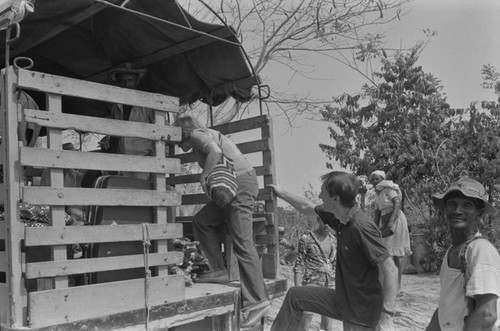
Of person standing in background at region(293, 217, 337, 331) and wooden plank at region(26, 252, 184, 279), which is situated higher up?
wooden plank at region(26, 252, 184, 279)

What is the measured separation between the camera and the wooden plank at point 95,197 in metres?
3.15

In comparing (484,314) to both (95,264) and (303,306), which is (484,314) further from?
(95,264)

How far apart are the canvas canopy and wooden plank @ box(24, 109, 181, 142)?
0.93 m

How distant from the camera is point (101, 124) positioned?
3559 millimetres

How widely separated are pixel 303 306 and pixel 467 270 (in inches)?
58.1

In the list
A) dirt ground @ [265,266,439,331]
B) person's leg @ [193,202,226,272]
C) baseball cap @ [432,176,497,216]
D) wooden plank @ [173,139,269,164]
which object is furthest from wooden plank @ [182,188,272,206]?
dirt ground @ [265,266,439,331]

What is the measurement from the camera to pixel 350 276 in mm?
3695

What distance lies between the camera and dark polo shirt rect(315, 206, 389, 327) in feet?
11.8

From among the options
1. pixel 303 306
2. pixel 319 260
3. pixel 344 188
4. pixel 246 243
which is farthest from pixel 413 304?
pixel 344 188

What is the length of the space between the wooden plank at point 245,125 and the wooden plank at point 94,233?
1596 millimetres

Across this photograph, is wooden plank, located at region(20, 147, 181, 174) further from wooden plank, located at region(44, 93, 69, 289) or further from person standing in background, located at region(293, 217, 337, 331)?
person standing in background, located at region(293, 217, 337, 331)

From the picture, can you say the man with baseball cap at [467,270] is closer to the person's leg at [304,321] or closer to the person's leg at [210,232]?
the person's leg at [304,321]

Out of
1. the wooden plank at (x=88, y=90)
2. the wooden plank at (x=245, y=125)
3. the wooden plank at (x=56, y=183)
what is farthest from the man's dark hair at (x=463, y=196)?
the wooden plank at (x=245, y=125)

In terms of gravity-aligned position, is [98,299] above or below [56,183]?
below
